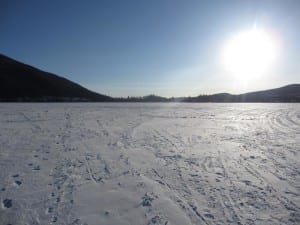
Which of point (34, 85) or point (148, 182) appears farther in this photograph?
point (34, 85)

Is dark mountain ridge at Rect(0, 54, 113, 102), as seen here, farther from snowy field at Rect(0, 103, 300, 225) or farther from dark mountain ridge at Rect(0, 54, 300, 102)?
snowy field at Rect(0, 103, 300, 225)

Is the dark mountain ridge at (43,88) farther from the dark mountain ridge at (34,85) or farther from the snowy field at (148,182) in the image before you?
the snowy field at (148,182)

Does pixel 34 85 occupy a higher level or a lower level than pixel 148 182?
higher

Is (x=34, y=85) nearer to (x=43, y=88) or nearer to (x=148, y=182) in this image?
(x=43, y=88)

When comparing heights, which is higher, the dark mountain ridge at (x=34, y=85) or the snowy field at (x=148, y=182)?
the dark mountain ridge at (x=34, y=85)

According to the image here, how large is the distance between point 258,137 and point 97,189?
9366 millimetres

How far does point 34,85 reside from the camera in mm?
116375

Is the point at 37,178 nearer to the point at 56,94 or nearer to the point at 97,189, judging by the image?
the point at 97,189

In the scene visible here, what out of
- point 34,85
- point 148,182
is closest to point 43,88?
point 34,85

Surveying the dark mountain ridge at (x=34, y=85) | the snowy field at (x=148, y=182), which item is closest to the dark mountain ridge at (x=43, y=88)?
the dark mountain ridge at (x=34, y=85)

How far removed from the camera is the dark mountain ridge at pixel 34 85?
104 metres

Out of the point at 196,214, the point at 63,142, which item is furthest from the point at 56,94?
the point at 196,214

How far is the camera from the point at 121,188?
20.0ft

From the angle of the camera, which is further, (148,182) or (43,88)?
(43,88)
